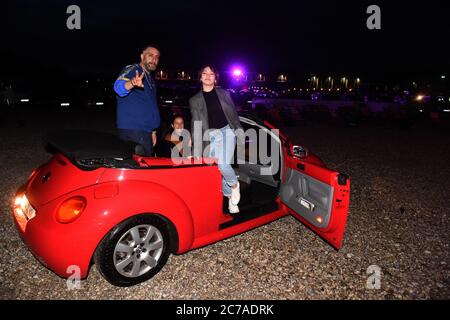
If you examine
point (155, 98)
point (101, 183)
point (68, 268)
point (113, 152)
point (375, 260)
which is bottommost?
point (375, 260)

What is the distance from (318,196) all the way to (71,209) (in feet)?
7.98

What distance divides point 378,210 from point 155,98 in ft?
12.9

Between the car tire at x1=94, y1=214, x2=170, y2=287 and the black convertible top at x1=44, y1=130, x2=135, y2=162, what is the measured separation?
0.58 m

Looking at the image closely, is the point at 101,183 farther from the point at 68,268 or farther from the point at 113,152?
the point at 68,268

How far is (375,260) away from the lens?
10.8 ft

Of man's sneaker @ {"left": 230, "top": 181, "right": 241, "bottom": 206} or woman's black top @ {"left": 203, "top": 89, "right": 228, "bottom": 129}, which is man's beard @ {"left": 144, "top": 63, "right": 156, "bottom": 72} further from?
man's sneaker @ {"left": 230, "top": 181, "right": 241, "bottom": 206}

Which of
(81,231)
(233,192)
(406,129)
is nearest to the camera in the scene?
(81,231)

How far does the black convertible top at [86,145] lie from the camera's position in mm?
2373

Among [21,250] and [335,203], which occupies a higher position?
[335,203]

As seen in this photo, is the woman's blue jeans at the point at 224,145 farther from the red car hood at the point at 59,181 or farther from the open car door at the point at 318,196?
the red car hood at the point at 59,181

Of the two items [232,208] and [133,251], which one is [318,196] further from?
[133,251]

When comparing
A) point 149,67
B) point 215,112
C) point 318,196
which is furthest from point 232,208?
point 149,67

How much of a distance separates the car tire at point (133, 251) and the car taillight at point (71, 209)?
29 cm

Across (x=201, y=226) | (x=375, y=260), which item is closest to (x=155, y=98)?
(x=201, y=226)
